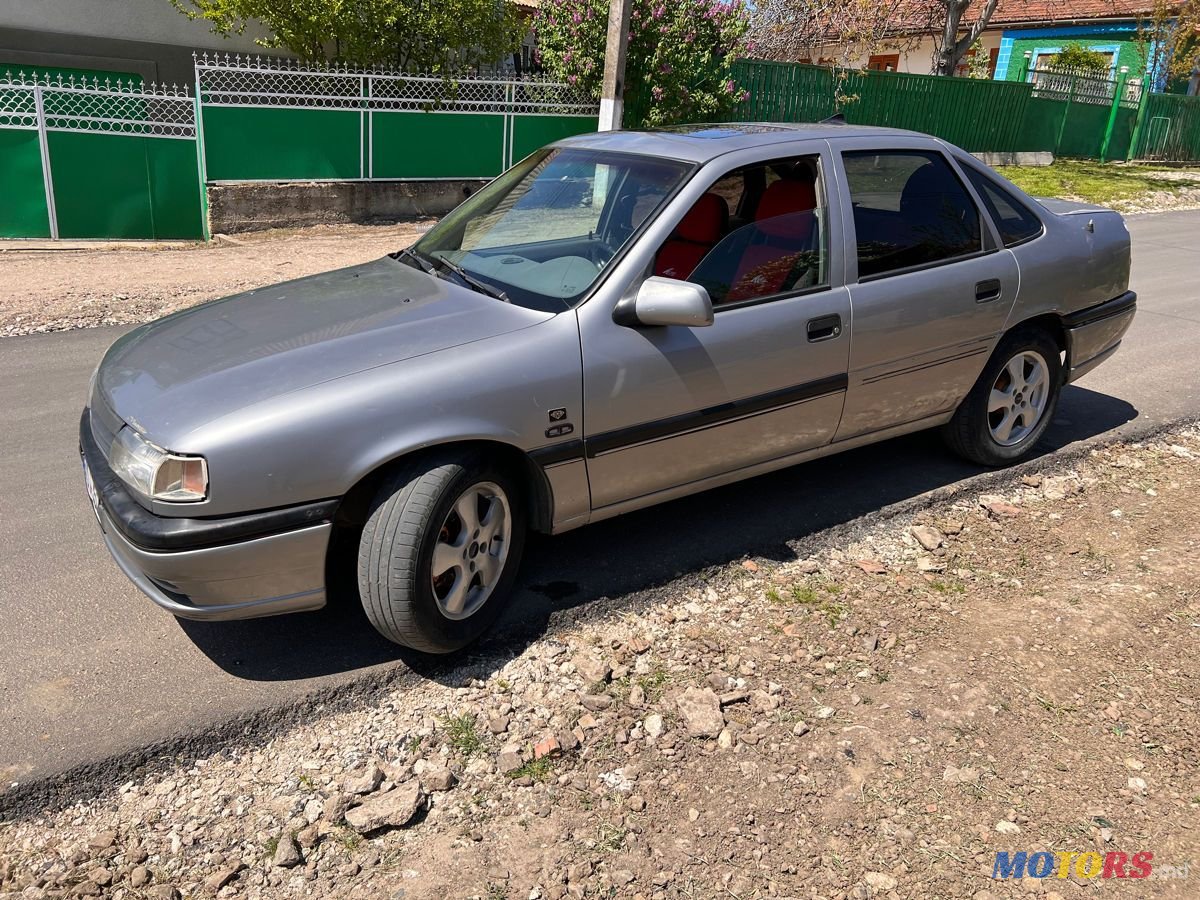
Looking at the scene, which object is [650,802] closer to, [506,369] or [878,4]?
[506,369]

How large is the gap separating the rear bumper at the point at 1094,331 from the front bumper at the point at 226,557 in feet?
13.2

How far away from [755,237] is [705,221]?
257mm

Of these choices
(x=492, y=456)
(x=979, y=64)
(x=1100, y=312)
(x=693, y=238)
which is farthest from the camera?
(x=979, y=64)

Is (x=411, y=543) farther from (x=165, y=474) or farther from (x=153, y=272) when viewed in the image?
(x=153, y=272)

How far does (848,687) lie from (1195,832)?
1.08 m

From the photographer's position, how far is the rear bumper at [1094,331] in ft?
17.0

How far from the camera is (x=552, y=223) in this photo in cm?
430

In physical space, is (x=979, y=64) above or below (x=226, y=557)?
above

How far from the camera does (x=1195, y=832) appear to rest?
2.81 meters

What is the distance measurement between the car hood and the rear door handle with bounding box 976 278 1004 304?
2.27 m

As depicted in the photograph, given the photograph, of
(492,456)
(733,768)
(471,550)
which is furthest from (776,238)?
(733,768)

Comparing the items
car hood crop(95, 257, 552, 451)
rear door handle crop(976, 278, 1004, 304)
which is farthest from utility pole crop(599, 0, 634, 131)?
car hood crop(95, 257, 552, 451)

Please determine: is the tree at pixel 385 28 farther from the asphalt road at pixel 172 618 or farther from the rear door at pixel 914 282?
the rear door at pixel 914 282

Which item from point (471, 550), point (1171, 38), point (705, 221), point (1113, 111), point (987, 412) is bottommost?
point (471, 550)
